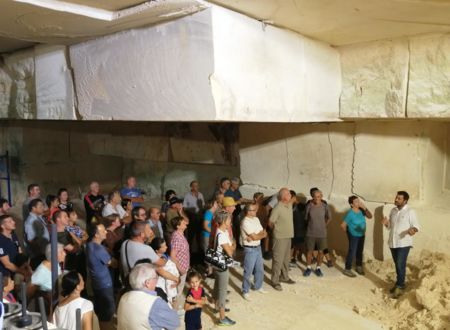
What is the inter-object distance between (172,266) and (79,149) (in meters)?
7.60

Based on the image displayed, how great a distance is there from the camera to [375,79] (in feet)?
16.3

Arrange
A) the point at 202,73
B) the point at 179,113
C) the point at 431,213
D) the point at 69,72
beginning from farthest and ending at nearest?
1. the point at 431,213
2. the point at 69,72
3. the point at 179,113
4. the point at 202,73

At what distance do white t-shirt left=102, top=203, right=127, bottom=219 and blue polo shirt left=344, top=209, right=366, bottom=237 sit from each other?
10.9ft

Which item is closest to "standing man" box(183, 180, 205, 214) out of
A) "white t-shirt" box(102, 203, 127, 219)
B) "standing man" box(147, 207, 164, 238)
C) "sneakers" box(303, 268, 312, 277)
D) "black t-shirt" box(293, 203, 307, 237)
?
"white t-shirt" box(102, 203, 127, 219)

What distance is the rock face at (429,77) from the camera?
4.46m

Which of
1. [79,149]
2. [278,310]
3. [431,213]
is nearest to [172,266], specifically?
[278,310]

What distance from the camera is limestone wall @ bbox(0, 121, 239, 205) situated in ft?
30.4

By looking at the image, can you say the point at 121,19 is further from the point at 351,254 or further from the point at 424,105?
the point at 351,254

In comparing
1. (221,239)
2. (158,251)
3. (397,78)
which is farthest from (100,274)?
(397,78)

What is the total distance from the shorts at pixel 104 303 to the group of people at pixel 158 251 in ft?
0.03

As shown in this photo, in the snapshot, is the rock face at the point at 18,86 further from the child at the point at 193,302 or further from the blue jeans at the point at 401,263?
the blue jeans at the point at 401,263

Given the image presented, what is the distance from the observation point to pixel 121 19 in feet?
9.93

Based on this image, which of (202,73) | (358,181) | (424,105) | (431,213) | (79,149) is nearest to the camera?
(202,73)

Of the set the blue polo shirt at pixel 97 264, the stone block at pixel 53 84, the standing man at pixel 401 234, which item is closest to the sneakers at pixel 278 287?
the standing man at pixel 401 234
